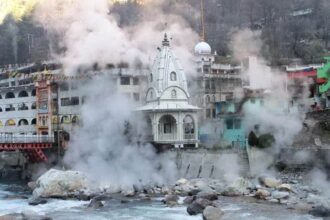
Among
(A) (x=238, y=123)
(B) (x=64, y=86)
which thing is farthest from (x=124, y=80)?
(A) (x=238, y=123)

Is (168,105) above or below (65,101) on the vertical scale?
below

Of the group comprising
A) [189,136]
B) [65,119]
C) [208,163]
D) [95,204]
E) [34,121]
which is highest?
[34,121]

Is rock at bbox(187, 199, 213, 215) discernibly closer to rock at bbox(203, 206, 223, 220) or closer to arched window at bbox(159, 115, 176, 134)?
rock at bbox(203, 206, 223, 220)

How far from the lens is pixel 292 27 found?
9088 cm

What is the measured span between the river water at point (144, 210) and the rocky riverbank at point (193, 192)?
0.61 metres

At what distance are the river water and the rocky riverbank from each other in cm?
61

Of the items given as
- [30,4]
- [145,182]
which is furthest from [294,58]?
[30,4]

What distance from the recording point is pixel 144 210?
40469mm

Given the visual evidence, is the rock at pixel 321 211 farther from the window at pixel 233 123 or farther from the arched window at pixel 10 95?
the arched window at pixel 10 95

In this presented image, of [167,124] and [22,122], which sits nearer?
[167,124]

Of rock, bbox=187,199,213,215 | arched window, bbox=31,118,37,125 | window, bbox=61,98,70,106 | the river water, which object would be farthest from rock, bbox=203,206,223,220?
arched window, bbox=31,118,37,125

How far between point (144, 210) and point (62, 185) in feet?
32.5

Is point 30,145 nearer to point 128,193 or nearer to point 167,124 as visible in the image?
point 167,124

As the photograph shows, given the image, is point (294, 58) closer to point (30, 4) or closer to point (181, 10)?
point (181, 10)
